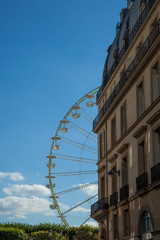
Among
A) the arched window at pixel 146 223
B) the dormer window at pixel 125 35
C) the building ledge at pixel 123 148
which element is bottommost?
the arched window at pixel 146 223

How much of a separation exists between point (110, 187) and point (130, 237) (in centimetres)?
653

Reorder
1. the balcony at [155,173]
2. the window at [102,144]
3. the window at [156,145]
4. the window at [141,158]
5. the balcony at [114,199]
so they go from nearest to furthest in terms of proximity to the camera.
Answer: the balcony at [155,173], the window at [156,145], the window at [141,158], the balcony at [114,199], the window at [102,144]

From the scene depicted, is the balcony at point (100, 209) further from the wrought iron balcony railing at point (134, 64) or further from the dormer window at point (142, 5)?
the dormer window at point (142, 5)

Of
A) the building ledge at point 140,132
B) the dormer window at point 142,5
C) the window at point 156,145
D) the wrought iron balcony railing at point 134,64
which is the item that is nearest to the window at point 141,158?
the building ledge at point 140,132

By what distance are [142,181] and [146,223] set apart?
2424 mm

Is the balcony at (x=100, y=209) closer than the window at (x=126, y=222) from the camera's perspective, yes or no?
No

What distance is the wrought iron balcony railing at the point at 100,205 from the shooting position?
3259cm

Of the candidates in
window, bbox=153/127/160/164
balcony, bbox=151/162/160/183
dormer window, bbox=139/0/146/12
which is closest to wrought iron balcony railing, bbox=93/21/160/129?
dormer window, bbox=139/0/146/12

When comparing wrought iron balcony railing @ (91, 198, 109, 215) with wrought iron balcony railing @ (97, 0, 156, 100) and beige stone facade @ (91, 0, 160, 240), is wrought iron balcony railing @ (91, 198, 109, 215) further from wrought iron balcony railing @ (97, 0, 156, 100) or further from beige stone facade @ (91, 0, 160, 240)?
wrought iron balcony railing @ (97, 0, 156, 100)

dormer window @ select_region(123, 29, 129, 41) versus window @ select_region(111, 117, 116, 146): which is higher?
dormer window @ select_region(123, 29, 129, 41)

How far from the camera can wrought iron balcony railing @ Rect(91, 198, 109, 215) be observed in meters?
32.6

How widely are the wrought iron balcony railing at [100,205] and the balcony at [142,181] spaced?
7.82 meters

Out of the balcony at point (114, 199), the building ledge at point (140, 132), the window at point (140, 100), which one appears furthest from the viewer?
the balcony at point (114, 199)

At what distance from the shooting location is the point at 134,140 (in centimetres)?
2720
